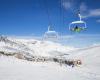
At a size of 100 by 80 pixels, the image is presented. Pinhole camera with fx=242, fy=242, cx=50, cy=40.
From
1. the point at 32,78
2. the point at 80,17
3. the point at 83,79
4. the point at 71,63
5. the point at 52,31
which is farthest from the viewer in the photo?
the point at 71,63

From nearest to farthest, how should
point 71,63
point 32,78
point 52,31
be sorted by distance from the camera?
point 52,31
point 32,78
point 71,63

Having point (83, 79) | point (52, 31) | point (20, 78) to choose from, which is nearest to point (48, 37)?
point (52, 31)

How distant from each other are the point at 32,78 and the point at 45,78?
1.45 m

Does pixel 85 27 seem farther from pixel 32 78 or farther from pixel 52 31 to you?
pixel 32 78

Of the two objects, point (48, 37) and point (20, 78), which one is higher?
point (48, 37)

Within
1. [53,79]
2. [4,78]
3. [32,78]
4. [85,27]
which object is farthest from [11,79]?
[85,27]

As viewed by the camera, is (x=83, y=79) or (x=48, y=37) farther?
(x=83, y=79)

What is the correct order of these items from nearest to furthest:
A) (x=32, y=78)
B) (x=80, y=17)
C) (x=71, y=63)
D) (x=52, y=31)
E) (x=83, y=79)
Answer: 1. (x=80, y=17)
2. (x=52, y=31)
3. (x=32, y=78)
4. (x=83, y=79)
5. (x=71, y=63)

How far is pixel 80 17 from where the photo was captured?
2033 centimetres

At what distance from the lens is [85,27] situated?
21375 millimetres

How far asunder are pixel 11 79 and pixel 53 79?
181 inches

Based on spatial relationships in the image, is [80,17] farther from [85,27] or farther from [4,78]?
[4,78]

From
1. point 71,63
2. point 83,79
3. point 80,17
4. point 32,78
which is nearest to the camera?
point 80,17

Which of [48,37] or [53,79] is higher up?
[48,37]
